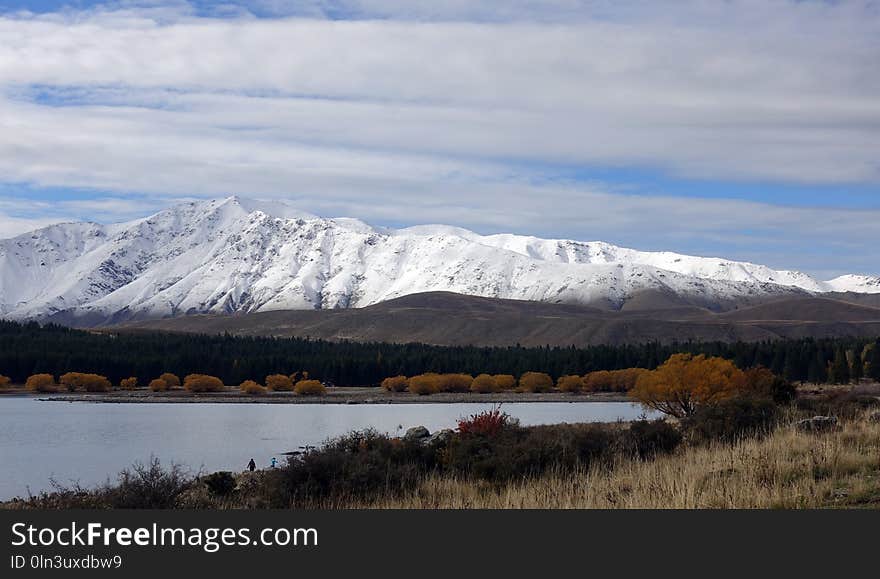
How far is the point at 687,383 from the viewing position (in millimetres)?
63375

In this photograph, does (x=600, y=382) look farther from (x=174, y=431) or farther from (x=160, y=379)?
(x=174, y=431)

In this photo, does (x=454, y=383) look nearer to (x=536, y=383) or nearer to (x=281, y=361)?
(x=536, y=383)

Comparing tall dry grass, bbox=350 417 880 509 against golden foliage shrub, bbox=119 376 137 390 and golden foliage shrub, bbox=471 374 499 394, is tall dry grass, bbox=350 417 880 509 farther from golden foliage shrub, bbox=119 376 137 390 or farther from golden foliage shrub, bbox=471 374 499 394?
golden foliage shrub, bbox=119 376 137 390

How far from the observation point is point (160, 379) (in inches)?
5886

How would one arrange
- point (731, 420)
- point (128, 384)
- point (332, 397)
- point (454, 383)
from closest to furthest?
point (731, 420) < point (332, 397) < point (128, 384) < point (454, 383)

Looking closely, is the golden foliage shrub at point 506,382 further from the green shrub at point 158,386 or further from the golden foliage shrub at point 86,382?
the golden foliage shrub at point 86,382

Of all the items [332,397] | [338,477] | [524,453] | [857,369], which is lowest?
[332,397]

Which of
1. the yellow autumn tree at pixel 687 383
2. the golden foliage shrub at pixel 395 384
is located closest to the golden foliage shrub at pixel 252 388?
the golden foliage shrub at pixel 395 384

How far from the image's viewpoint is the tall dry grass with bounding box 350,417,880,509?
454 inches

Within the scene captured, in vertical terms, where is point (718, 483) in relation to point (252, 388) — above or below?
above

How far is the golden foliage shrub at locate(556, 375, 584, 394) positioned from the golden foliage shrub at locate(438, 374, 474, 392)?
14279 millimetres

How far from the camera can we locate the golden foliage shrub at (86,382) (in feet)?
478

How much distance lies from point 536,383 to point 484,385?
7955mm

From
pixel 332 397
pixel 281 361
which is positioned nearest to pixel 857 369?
pixel 332 397
